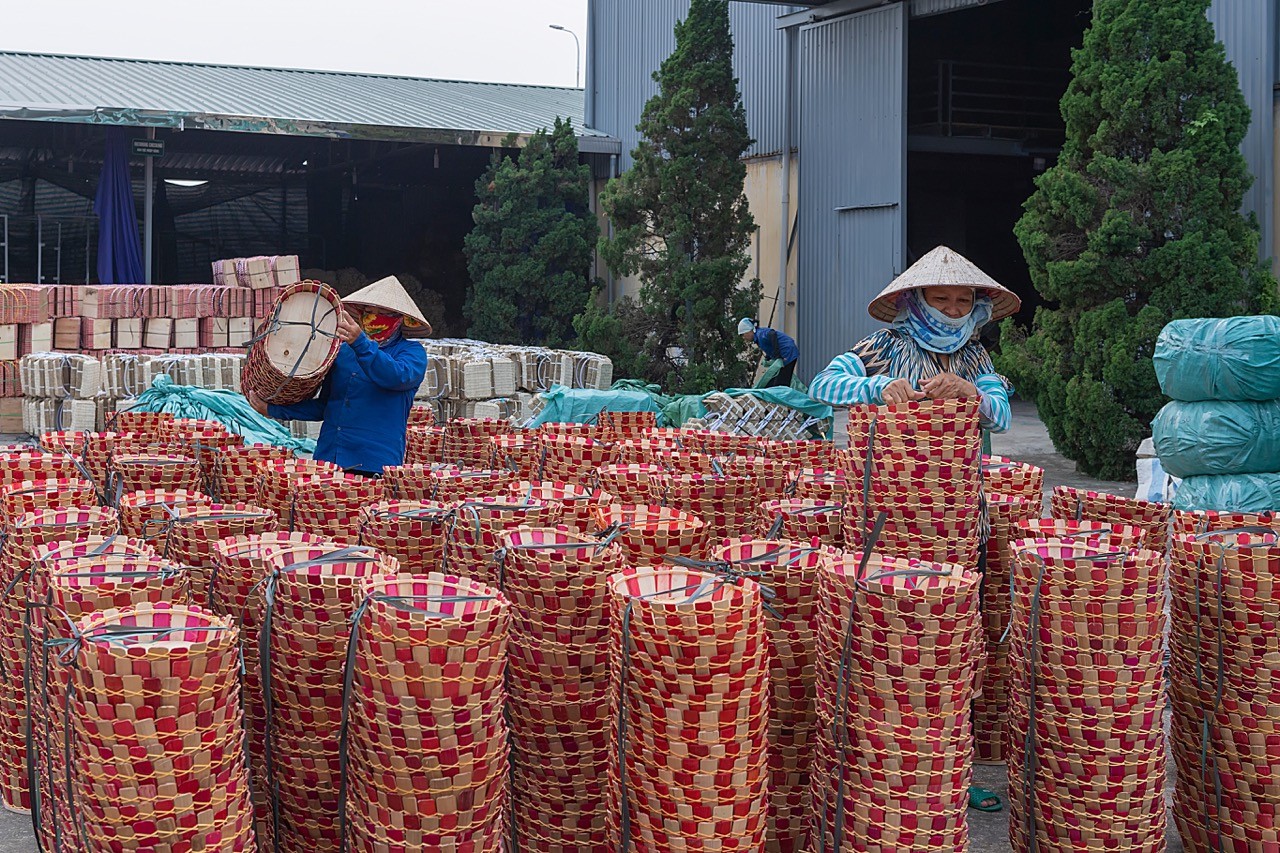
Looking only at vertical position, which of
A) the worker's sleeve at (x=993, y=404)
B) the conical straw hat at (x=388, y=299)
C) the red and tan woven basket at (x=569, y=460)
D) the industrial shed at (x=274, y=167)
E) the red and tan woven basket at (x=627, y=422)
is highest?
the industrial shed at (x=274, y=167)

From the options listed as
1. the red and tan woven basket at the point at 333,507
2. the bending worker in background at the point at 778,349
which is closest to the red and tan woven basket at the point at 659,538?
the red and tan woven basket at the point at 333,507

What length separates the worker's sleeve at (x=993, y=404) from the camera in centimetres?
538

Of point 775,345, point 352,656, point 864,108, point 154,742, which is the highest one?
point 864,108

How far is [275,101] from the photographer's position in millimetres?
25438

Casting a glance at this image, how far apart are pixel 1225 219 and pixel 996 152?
10.3 metres

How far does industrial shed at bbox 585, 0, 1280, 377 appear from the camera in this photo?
1797cm

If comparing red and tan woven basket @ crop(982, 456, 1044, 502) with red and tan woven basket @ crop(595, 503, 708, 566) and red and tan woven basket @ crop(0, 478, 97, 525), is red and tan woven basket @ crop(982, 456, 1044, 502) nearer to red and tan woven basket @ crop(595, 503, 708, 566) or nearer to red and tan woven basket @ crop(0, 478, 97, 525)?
red and tan woven basket @ crop(595, 503, 708, 566)

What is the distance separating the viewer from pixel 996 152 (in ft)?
76.1

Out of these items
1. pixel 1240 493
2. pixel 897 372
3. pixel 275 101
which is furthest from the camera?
pixel 275 101

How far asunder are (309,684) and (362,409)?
9.60ft

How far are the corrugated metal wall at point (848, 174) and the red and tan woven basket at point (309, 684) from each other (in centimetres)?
1502

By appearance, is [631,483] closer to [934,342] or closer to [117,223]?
[934,342]

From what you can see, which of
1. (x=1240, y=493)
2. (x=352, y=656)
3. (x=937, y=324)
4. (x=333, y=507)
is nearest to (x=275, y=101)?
(x=1240, y=493)

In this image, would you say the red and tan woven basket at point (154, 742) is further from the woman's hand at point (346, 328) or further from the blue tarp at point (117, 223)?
the blue tarp at point (117, 223)
